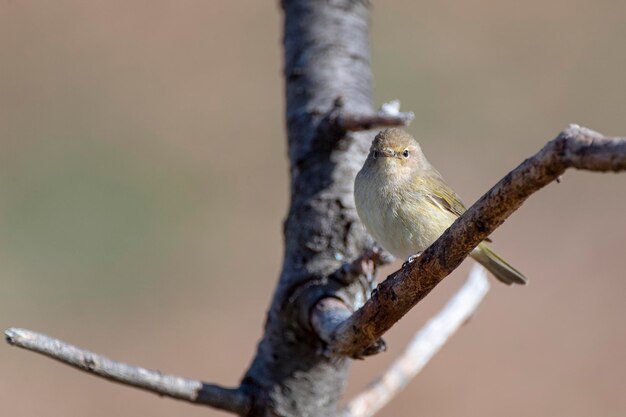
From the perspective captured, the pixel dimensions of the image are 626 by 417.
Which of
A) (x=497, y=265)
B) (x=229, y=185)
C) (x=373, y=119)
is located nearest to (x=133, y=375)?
(x=373, y=119)

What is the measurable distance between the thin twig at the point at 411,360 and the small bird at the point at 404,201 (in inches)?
12.1

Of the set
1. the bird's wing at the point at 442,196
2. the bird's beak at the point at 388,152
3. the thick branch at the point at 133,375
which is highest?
the bird's beak at the point at 388,152

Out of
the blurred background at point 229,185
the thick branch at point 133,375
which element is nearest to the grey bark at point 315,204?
the thick branch at point 133,375

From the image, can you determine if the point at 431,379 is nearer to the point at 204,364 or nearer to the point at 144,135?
the point at 204,364

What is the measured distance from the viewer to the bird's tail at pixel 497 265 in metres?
3.84

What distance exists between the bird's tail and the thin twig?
0.23 metres

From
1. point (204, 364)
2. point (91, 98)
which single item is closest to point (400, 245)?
point (204, 364)

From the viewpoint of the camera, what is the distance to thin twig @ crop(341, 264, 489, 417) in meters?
3.36

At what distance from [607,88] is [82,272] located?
5917 millimetres

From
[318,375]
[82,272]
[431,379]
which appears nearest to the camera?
[318,375]

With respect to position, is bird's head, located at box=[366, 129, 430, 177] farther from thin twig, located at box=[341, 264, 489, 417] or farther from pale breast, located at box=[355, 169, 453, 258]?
thin twig, located at box=[341, 264, 489, 417]

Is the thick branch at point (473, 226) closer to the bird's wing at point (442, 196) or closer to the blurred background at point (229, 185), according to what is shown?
the bird's wing at point (442, 196)

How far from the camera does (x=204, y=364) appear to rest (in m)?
7.21

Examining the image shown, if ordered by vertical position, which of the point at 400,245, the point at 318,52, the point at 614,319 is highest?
the point at 614,319
